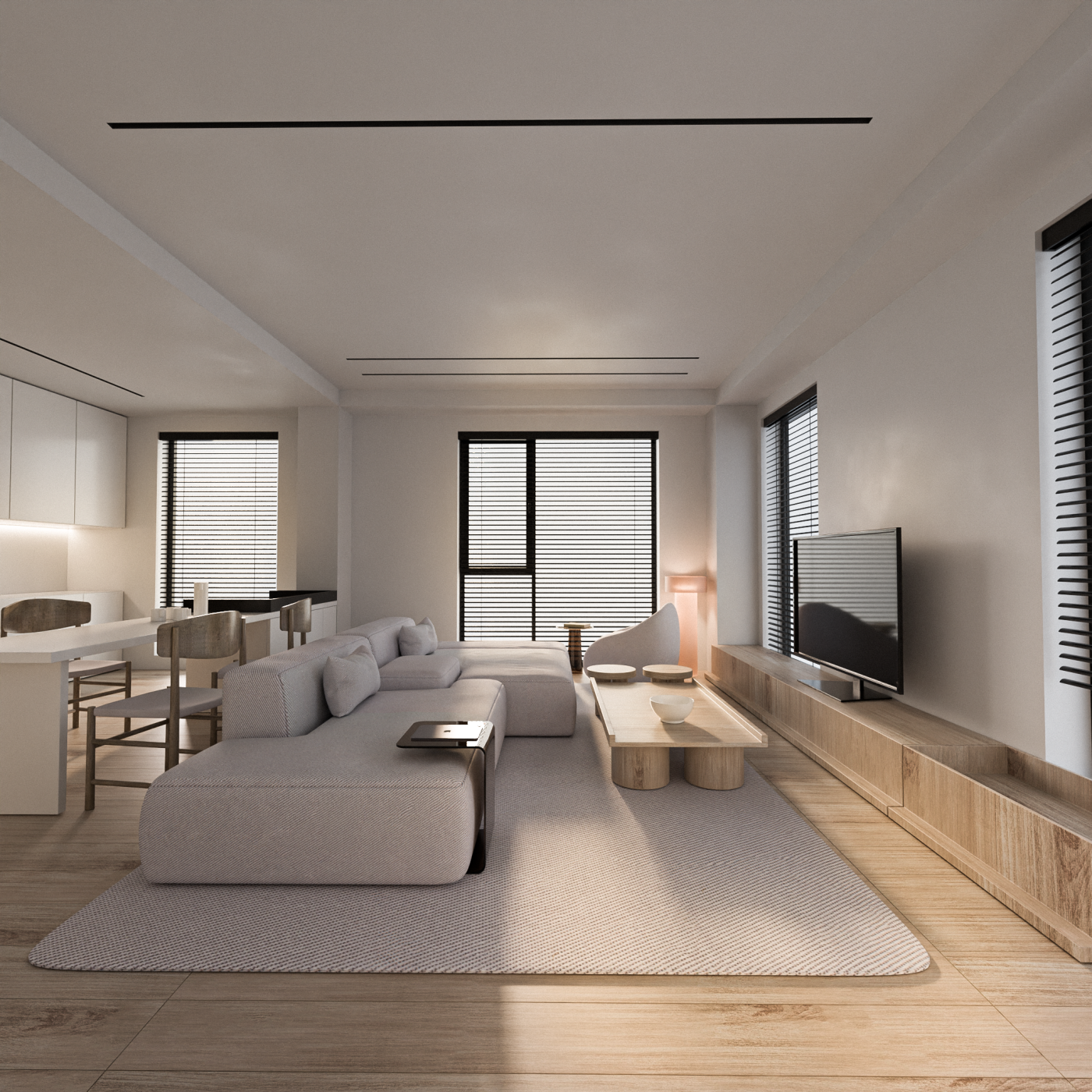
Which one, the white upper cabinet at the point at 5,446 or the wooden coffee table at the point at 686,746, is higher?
the white upper cabinet at the point at 5,446

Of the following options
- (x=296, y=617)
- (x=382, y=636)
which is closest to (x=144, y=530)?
(x=296, y=617)

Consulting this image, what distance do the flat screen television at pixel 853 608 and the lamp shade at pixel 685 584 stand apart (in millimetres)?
2014

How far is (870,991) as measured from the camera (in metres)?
1.83

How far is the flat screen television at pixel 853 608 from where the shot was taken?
3.55 metres

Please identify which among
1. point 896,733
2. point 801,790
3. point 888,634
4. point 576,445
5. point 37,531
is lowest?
point 801,790

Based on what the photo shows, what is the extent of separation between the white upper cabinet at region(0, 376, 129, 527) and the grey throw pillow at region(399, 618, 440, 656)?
354cm

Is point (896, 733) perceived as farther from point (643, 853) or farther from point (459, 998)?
point (459, 998)

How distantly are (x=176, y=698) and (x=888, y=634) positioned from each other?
3.56m

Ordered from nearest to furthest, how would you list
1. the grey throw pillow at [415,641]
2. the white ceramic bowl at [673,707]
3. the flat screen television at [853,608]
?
the white ceramic bowl at [673,707], the flat screen television at [853,608], the grey throw pillow at [415,641]

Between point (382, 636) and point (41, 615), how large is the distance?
2234 mm

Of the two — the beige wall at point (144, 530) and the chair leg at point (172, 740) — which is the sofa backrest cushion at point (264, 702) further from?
the beige wall at point (144, 530)

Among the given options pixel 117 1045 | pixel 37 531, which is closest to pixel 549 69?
pixel 117 1045

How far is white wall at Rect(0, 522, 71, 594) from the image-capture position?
6.32 metres

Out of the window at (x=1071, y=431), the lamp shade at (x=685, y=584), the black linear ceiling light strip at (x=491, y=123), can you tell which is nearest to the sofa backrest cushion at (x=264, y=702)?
the black linear ceiling light strip at (x=491, y=123)
